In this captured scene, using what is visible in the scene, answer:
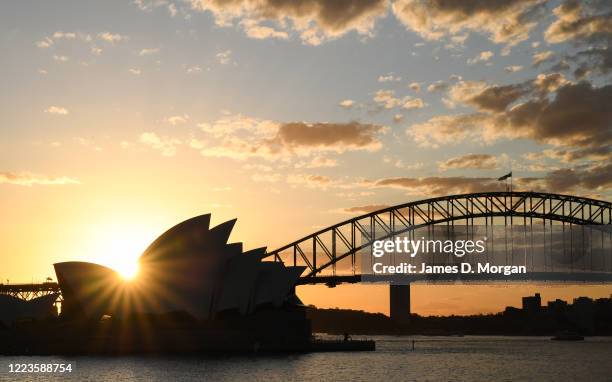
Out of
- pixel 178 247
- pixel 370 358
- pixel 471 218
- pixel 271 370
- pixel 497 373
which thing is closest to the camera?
pixel 271 370

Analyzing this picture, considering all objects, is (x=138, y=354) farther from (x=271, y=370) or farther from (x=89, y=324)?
(x=271, y=370)

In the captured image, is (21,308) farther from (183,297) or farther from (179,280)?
(179,280)

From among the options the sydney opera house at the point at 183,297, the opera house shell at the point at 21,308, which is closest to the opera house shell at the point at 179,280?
the sydney opera house at the point at 183,297

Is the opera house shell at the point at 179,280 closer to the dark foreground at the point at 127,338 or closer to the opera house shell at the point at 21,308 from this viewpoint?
the dark foreground at the point at 127,338

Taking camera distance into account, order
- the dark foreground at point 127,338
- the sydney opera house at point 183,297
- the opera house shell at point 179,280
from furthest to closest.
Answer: the dark foreground at point 127,338, the sydney opera house at point 183,297, the opera house shell at point 179,280

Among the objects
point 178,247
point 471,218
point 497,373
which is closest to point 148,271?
point 178,247
